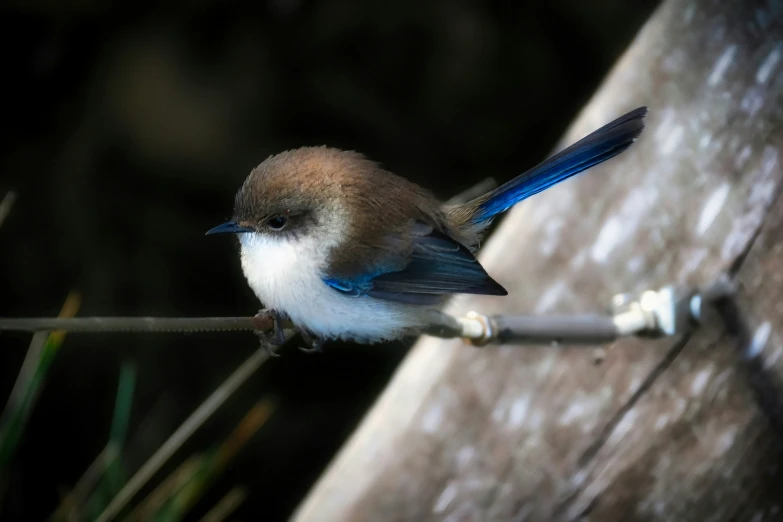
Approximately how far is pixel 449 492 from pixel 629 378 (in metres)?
0.48

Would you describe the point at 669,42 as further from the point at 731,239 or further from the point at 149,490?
the point at 149,490

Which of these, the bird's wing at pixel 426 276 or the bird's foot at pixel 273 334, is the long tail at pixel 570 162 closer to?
the bird's wing at pixel 426 276

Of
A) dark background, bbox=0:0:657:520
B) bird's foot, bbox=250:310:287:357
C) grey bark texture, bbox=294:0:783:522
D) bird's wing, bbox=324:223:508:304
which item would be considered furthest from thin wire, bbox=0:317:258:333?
dark background, bbox=0:0:657:520

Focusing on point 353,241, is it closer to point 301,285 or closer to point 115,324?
point 301,285

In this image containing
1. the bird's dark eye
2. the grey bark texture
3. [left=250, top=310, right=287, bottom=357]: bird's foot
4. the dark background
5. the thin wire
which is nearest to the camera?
the thin wire

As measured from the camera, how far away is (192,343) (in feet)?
11.5

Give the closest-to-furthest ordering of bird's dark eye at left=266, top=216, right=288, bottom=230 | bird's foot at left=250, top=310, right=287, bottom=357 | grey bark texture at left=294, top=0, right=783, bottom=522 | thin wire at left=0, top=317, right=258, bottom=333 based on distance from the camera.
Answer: thin wire at left=0, top=317, right=258, bottom=333, bird's foot at left=250, top=310, right=287, bottom=357, bird's dark eye at left=266, top=216, right=288, bottom=230, grey bark texture at left=294, top=0, right=783, bottom=522

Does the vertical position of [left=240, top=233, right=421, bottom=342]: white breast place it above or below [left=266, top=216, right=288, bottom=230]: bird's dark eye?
below

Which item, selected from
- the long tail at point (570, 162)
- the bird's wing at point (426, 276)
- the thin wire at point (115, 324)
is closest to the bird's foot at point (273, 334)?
the bird's wing at point (426, 276)

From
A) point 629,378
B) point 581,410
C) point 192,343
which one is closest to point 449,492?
point 581,410

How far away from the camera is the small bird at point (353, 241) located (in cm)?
172

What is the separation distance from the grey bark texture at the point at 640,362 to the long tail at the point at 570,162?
18 centimetres

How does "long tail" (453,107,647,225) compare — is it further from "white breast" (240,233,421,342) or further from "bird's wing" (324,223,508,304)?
"white breast" (240,233,421,342)

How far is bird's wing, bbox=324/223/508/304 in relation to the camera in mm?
1824
